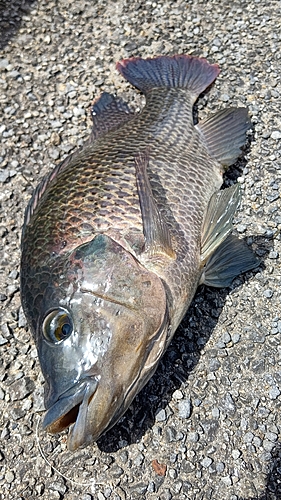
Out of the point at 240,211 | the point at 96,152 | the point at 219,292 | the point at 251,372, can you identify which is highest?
the point at 96,152

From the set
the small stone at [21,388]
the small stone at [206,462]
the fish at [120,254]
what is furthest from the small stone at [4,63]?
the small stone at [206,462]

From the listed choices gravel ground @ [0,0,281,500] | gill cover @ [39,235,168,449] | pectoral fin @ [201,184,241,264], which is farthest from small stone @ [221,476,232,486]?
pectoral fin @ [201,184,241,264]

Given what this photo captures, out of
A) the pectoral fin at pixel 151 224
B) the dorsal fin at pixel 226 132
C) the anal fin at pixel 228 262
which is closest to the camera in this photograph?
the pectoral fin at pixel 151 224

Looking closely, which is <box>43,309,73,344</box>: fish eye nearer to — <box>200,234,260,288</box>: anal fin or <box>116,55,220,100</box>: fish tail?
<box>200,234,260,288</box>: anal fin

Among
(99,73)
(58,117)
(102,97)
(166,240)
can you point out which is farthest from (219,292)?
(99,73)

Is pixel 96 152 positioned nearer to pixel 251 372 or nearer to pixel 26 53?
pixel 251 372

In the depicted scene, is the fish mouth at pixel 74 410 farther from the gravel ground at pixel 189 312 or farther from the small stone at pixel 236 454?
the small stone at pixel 236 454
